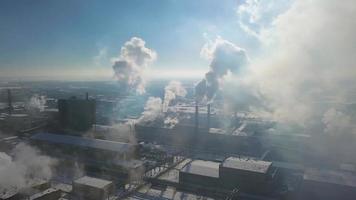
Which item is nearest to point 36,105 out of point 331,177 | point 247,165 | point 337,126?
point 247,165

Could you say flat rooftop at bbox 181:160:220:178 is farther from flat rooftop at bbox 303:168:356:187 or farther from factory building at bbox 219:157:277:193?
flat rooftop at bbox 303:168:356:187

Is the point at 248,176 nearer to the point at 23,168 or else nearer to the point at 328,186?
the point at 328,186

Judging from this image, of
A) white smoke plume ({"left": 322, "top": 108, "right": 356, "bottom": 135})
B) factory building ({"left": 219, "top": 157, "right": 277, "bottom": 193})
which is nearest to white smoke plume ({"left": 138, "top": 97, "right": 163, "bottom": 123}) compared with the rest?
factory building ({"left": 219, "top": 157, "right": 277, "bottom": 193})

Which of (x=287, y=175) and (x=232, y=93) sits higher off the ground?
(x=232, y=93)

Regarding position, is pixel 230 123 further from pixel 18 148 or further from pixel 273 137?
pixel 18 148

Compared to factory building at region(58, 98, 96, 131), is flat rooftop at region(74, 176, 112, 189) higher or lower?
lower

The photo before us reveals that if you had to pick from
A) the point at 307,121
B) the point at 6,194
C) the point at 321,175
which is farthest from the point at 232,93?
the point at 6,194
